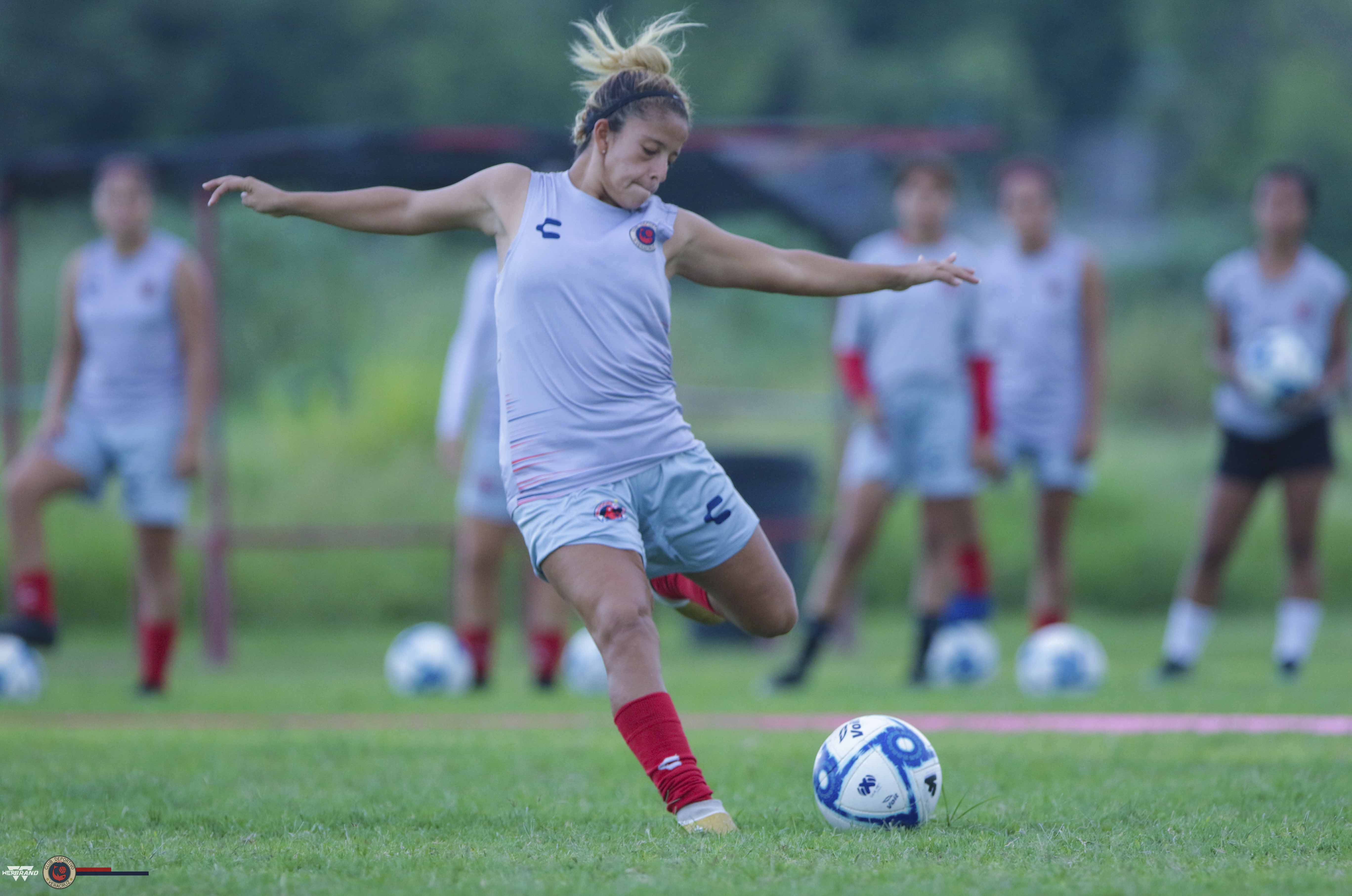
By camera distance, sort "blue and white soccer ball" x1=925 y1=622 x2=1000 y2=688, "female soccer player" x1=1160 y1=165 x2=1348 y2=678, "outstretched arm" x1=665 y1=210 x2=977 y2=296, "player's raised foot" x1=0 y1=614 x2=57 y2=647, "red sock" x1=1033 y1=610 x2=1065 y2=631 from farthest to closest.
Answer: "red sock" x1=1033 y1=610 x2=1065 y2=631 → "blue and white soccer ball" x1=925 y1=622 x2=1000 y2=688 → "female soccer player" x1=1160 y1=165 x2=1348 y2=678 → "player's raised foot" x1=0 y1=614 x2=57 y2=647 → "outstretched arm" x1=665 y1=210 x2=977 y2=296

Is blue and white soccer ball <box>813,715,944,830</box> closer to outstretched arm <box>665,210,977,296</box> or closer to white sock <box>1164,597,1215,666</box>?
outstretched arm <box>665,210,977,296</box>

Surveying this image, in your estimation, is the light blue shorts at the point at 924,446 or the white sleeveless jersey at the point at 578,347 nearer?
the white sleeveless jersey at the point at 578,347

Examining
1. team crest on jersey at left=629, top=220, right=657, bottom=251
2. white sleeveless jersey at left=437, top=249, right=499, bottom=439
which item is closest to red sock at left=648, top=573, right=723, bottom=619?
team crest on jersey at left=629, top=220, right=657, bottom=251

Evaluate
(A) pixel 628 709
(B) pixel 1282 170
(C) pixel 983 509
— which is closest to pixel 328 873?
(A) pixel 628 709

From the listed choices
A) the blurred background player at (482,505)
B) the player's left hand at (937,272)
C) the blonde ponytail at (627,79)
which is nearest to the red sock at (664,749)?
the player's left hand at (937,272)

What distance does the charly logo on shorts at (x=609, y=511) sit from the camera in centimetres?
432

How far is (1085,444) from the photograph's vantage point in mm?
8719

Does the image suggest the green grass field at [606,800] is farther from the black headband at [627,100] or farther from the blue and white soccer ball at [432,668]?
the black headband at [627,100]

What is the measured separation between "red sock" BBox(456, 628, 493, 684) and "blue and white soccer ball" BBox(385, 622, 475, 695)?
3 cm

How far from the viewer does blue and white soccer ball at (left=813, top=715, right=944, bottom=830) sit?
164 inches

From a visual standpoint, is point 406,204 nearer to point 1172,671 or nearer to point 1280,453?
point 1280,453

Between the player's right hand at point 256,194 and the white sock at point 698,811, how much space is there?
1.85 m

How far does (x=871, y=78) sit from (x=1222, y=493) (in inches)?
1061
